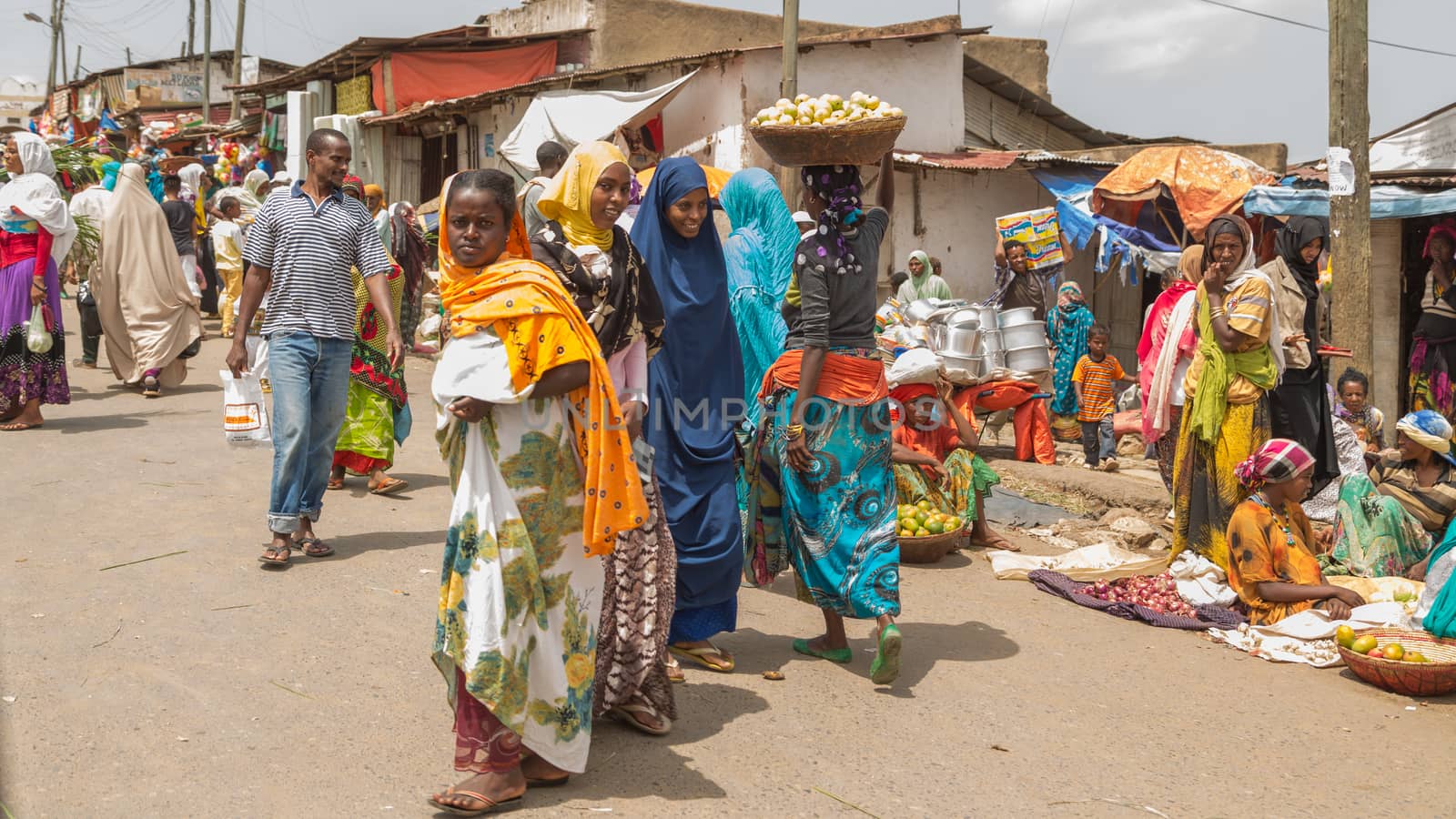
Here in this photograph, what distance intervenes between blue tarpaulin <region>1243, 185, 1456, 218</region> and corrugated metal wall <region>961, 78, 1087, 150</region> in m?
6.91

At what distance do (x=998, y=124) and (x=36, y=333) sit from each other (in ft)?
43.9

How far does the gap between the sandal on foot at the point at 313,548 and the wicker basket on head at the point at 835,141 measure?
3.07 meters

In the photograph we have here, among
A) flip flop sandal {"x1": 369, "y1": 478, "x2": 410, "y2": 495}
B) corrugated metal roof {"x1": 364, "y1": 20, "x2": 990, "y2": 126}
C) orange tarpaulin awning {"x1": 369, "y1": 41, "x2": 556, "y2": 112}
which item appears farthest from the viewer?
orange tarpaulin awning {"x1": 369, "y1": 41, "x2": 556, "y2": 112}

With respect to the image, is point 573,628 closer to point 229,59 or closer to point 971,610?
point 971,610

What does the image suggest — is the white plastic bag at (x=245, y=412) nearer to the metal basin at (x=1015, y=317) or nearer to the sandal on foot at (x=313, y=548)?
the sandal on foot at (x=313, y=548)

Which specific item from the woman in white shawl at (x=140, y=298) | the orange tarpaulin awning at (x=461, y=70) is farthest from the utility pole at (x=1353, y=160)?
the orange tarpaulin awning at (x=461, y=70)

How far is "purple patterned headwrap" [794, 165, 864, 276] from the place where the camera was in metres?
5.05

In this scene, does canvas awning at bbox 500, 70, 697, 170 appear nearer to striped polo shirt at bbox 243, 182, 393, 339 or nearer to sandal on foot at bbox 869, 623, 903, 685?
striped polo shirt at bbox 243, 182, 393, 339

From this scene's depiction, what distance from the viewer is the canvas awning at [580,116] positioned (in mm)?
15062

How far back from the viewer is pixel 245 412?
20.8 ft

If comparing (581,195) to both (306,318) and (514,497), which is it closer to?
(514,497)

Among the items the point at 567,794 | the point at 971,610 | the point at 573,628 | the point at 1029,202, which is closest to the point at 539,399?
the point at 573,628

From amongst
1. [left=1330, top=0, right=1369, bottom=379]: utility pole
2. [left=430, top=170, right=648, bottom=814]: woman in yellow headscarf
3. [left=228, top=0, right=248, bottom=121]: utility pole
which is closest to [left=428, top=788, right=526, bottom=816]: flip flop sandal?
[left=430, top=170, right=648, bottom=814]: woman in yellow headscarf

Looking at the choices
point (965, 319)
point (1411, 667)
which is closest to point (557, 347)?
point (1411, 667)
